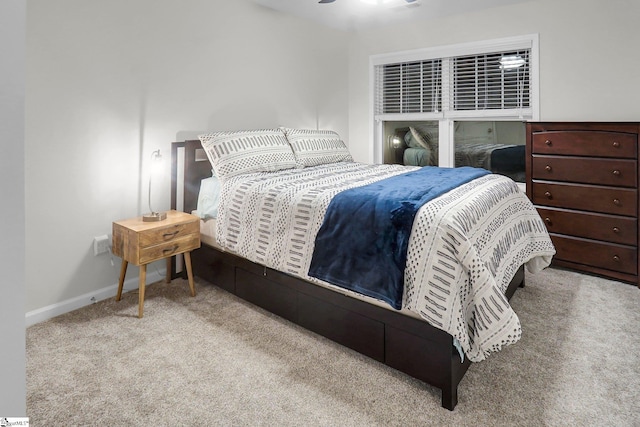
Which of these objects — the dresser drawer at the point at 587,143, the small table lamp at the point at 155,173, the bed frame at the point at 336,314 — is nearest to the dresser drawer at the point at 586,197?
the dresser drawer at the point at 587,143

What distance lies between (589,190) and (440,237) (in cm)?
209

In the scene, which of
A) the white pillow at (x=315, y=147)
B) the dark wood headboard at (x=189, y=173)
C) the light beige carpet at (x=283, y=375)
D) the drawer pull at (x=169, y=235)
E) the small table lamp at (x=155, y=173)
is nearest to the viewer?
the light beige carpet at (x=283, y=375)

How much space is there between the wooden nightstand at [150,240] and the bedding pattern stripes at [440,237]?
8.3 inches

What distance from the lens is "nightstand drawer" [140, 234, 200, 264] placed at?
8.10ft

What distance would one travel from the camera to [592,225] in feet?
10.1

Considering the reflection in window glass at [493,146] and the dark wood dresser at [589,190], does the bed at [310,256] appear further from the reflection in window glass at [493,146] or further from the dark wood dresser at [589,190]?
the reflection in window glass at [493,146]

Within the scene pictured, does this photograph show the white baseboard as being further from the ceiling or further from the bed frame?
the ceiling

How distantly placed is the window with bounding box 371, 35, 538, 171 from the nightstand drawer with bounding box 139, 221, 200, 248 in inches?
110

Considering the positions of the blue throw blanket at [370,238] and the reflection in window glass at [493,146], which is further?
the reflection in window glass at [493,146]

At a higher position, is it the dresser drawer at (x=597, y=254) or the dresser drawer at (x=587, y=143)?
the dresser drawer at (x=587, y=143)

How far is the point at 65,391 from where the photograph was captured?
5.82 feet

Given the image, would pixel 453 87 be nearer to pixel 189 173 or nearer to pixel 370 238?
pixel 189 173

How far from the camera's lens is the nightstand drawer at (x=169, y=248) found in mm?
2469

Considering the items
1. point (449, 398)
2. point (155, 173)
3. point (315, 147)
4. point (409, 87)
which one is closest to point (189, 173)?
point (155, 173)
